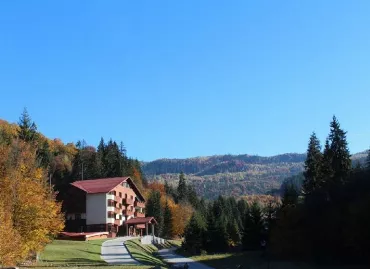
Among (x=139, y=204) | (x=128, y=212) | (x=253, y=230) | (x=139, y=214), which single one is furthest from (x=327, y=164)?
(x=139, y=204)

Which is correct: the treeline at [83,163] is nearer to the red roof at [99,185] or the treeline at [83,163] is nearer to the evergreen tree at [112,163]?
the evergreen tree at [112,163]

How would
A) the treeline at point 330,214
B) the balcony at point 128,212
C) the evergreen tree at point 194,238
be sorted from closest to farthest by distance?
the treeline at point 330,214
the evergreen tree at point 194,238
the balcony at point 128,212

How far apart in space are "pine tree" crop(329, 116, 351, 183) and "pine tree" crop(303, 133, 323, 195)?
537 cm

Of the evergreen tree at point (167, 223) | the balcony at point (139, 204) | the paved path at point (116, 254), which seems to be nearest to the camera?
the paved path at point (116, 254)

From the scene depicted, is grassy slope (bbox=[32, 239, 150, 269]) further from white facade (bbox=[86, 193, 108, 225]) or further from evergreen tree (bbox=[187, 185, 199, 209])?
evergreen tree (bbox=[187, 185, 199, 209])

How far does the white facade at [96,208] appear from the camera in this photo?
89.8m

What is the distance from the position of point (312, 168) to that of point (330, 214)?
16166mm

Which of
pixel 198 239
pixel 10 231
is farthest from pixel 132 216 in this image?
pixel 10 231

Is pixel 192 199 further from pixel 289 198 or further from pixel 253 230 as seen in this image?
pixel 289 198

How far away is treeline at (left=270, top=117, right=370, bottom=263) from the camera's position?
4453 centimetres

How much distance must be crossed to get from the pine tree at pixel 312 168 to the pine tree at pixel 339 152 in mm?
5369

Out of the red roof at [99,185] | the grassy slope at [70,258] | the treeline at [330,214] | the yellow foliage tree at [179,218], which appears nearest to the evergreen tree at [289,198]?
the treeline at [330,214]

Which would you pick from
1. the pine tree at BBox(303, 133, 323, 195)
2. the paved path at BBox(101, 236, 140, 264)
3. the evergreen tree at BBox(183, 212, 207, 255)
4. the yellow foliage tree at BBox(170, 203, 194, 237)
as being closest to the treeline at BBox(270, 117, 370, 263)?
the pine tree at BBox(303, 133, 323, 195)

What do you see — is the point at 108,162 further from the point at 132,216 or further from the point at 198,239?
the point at 198,239
